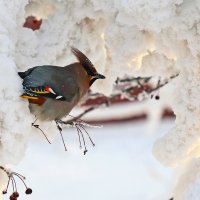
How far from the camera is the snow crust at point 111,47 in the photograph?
142 cm

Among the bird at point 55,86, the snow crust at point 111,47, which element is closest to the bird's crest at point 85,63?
the bird at point 55,86

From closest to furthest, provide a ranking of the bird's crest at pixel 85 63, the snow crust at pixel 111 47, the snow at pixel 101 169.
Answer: the snow crust at pixel 111 47, the bird's crest at pixel 85 63, the snow at pixel 101 169

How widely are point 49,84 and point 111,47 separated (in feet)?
1.29

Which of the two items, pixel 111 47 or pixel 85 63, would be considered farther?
pixel 111 47

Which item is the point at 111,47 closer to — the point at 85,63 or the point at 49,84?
the point at 85,63

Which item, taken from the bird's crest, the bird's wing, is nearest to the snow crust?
the bird's wing

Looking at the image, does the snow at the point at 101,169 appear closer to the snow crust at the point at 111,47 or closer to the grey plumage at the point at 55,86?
the snow crust at the point at 111,47

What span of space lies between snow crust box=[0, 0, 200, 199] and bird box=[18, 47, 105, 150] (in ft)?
0.11

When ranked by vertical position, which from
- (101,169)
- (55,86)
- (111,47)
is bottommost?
(55,86)

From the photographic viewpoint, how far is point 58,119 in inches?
60.8

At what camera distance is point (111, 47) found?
1.80 metres

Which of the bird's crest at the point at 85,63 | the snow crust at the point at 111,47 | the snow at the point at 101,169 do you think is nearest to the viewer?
the snow crust at the point at 111,47

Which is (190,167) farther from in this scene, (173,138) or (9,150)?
(9,150)

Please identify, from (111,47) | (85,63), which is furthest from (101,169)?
(85,63)
